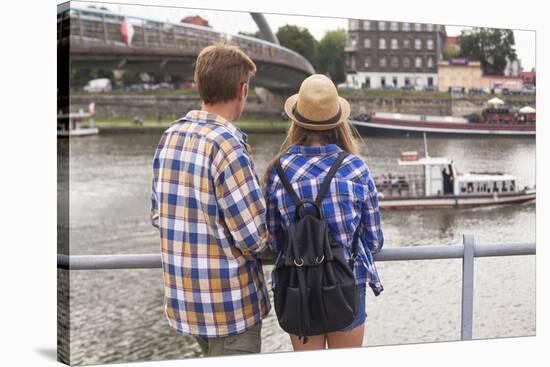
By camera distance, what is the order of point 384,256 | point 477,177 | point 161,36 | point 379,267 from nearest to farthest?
→ point 384,256 → point 161,36 → point 477,177 → point 379,267

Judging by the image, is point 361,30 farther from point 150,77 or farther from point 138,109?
point 138,109

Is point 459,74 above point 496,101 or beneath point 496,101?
above

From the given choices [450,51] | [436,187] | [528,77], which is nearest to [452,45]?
[450,51]

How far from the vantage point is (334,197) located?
1.70m

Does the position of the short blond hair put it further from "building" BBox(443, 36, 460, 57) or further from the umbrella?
the umbrella

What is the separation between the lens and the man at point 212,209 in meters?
1.61

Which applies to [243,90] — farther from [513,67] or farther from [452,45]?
[513,67]

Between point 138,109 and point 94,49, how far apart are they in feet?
8.92

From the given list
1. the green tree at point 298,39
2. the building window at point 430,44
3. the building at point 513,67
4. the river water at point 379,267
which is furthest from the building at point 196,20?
the building at point 513,67

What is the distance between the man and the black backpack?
7cm

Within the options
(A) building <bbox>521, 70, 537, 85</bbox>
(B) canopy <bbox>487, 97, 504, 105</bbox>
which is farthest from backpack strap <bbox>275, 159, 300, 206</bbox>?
(B) canopy <bbox>487, 97, 504, 105</bbox>

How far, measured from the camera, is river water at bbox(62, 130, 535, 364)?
6887mm

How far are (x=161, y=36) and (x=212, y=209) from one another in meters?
3.80

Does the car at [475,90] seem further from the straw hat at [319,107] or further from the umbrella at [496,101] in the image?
the straw hat at [319,107]
